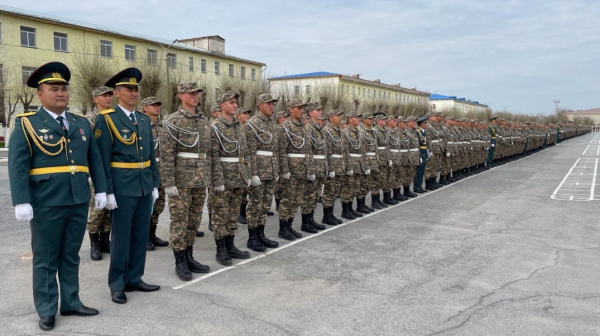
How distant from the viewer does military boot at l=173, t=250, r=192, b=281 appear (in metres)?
4.49

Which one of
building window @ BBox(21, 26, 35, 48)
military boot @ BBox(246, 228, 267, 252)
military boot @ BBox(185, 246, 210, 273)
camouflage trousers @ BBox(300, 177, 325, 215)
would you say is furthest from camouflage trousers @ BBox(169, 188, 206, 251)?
building window @ BBox(21, 26, 35, 48)

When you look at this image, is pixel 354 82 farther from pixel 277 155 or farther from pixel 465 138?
pixel 277 155

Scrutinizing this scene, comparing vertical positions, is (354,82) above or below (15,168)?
above

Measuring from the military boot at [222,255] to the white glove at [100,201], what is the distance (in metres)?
1.75

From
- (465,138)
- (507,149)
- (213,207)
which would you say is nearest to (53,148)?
(213,207)

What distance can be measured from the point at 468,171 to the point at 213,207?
40.0 ft

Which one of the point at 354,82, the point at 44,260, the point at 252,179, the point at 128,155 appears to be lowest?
the point at 44,260

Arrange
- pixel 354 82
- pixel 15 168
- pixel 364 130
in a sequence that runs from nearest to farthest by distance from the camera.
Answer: pixel 15 168
pixel 364 130
pixel 354 82

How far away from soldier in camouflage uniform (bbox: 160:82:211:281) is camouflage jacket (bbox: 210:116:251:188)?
1.04ft

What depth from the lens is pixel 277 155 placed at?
19.6 feet

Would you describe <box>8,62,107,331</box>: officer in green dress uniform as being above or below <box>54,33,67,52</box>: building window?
below

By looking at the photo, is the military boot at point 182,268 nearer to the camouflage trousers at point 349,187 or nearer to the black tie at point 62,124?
the black tie at point 62,124

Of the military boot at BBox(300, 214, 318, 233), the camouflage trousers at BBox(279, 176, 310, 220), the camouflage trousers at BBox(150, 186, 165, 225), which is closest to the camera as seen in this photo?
the camouflage trousers at BBox(150, 186, 165, 225)

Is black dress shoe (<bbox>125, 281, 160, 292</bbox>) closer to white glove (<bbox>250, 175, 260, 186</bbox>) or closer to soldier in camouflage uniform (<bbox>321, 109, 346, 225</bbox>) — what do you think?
white glove (<bbox>250, 175, 260, 186</bbox>)
